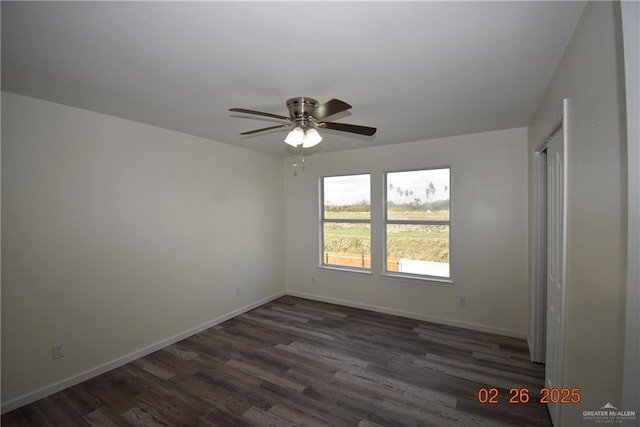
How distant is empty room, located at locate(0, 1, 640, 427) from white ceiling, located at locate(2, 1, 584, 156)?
18mm

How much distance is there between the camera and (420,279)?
3.99 metres

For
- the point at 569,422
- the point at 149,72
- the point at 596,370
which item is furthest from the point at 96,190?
the point at 569,422

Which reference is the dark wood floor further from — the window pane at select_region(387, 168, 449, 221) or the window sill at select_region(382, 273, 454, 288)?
the window pane at select_region(387, 168, 449, 221)

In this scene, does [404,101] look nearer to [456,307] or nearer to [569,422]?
[569,422]

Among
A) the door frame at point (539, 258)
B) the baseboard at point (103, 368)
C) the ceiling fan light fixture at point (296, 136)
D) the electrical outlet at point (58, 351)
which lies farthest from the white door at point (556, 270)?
the electrical outlet at point (58, 351)

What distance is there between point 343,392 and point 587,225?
7.12ft

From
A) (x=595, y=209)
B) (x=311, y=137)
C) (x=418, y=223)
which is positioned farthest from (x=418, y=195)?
(x=595, y=209)

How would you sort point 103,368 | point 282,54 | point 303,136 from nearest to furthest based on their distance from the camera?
point 282,54
point 303,136
point 103,368

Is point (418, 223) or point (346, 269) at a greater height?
point (418, 223)

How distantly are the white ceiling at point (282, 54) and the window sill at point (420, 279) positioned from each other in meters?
2.26

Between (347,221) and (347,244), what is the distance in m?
0.40

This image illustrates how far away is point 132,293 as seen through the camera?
300 cm

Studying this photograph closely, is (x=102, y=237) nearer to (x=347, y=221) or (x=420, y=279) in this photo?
(x=347, y=221)

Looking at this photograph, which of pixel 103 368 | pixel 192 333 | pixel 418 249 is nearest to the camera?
pixel 103 368
